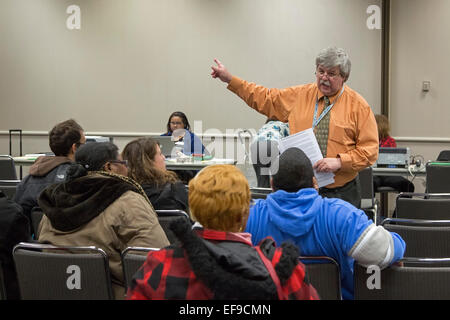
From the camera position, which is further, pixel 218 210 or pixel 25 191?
pixel 25 191

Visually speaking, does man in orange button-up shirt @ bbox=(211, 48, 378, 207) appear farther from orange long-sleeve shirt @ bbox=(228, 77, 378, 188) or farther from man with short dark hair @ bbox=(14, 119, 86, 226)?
man with short dark hair @ bbox=(14, 119, 86, 226)

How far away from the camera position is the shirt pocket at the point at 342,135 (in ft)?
9.69

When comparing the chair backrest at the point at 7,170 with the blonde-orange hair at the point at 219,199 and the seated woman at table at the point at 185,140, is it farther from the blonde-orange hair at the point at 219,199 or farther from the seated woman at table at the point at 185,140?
the blonde-orange hair at the point at 219,199

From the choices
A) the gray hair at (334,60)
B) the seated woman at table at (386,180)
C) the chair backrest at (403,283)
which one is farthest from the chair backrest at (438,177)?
the chair backrest at (403,283)

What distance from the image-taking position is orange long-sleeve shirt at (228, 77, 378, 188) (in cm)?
294

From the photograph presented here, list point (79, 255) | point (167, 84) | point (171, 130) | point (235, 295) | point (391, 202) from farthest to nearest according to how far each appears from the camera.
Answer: point (167, 84) < point (391, 202) < point (171, 130) < point (79, 255) < point (235, 295)

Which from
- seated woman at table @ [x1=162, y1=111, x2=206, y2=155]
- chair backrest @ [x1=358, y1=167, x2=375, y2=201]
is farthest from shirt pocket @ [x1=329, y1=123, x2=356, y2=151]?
seated woman at table @ [x1=162, y1=111, x2=206, y2=155]

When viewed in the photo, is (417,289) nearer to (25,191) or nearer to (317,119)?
(317,119)

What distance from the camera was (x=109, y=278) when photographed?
7.14 feet

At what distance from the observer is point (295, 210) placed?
196cm

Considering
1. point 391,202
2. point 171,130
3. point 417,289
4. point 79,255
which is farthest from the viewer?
point 391,202

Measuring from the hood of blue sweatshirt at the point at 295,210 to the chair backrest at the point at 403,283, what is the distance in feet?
0.78

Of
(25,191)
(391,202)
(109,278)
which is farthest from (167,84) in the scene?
(109,278)
